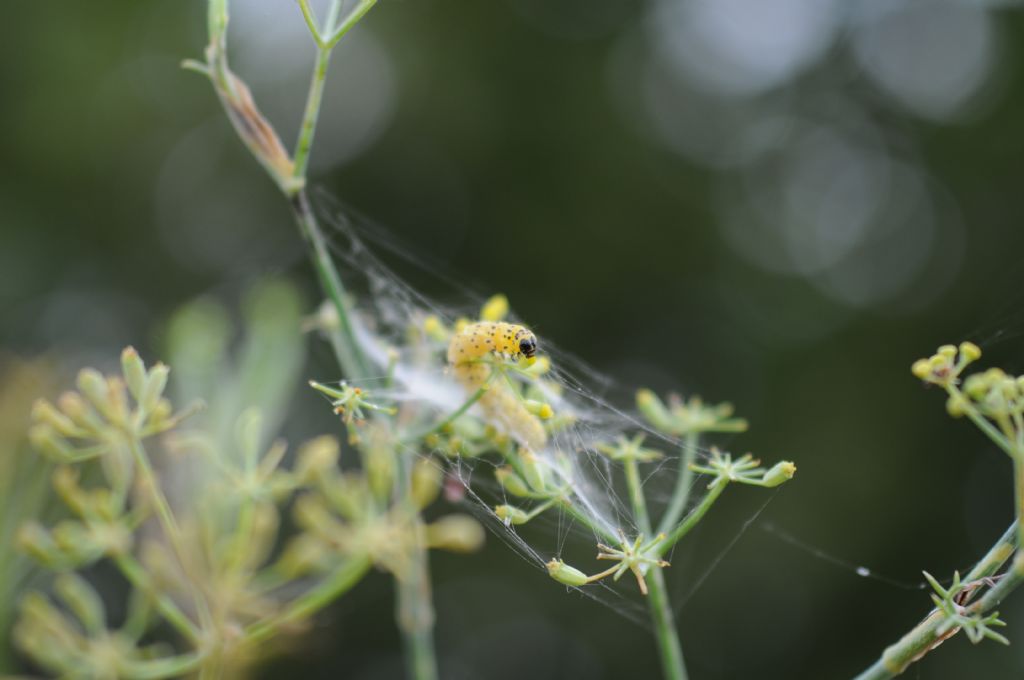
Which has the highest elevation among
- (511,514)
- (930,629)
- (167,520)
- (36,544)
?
(36,544)

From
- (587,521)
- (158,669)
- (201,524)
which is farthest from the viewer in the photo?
(201,524)

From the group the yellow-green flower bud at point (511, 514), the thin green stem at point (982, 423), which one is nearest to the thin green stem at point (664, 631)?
the yellow-green flower bud at point (511, 514)

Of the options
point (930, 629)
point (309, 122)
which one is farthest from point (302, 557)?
point (930, 629)

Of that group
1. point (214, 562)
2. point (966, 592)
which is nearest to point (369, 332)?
point (214, 562)

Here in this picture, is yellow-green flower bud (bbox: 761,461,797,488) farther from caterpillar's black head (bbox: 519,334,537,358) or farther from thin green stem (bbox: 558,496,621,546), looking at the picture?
caterpillar's black head (bbox: 519,334,537,358)

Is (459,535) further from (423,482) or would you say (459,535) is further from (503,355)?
(503,355)

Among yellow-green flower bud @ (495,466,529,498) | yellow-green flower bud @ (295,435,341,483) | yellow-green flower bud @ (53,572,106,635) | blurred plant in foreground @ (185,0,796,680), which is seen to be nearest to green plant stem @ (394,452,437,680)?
blurred plant in foreground @ (185,0,796,680)

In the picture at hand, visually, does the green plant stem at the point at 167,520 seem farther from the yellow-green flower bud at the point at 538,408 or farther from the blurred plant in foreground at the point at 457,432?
the yellow-green flower bud at the point at 538,408
